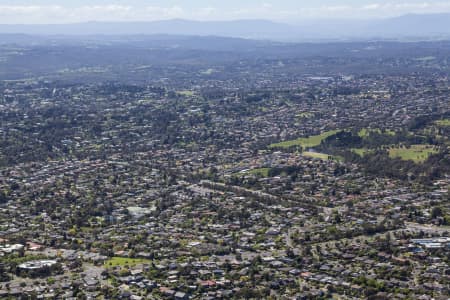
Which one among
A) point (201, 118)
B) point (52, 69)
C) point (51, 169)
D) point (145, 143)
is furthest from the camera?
point (52, 69)

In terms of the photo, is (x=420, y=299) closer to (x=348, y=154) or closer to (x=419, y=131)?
(x=348, y=154)

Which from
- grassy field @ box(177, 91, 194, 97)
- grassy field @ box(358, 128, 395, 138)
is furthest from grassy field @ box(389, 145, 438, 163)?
grassy field @ box(177, 91, 194, 97)

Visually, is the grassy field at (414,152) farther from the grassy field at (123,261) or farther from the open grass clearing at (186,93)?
the open grass clearing at (186,93)

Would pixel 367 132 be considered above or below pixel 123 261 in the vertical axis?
above

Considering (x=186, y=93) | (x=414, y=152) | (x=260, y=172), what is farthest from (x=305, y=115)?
(x=260, y=172)

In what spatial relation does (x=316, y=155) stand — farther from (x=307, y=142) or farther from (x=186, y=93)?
(x=186, y=93)

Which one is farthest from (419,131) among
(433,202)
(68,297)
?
(68,297)
